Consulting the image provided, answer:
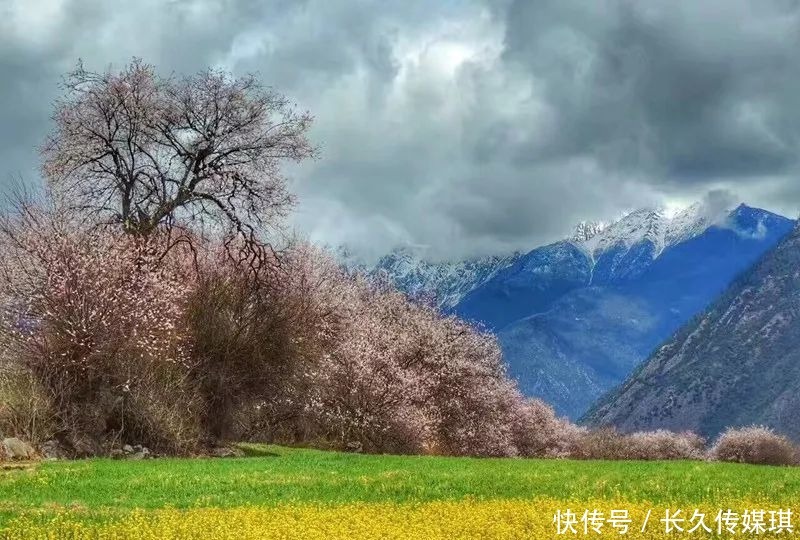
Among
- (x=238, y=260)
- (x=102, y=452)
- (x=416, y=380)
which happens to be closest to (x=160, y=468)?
(x=102, y=452)

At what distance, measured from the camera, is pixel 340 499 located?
17.5 metres

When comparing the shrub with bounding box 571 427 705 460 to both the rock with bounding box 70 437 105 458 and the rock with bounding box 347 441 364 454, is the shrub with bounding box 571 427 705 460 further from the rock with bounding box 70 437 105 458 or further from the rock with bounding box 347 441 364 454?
the rock with bounding box 70 437 105 458

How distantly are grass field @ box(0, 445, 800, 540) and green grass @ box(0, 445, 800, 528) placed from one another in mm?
29

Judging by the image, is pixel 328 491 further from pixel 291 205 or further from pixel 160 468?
pixel 291 205

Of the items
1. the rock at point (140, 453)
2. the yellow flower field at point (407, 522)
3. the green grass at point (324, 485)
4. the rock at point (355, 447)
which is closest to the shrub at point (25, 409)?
the rock at point (140, 453)

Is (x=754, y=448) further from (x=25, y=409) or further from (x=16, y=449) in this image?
(x=16, y=449)

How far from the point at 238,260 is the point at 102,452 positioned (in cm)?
1174

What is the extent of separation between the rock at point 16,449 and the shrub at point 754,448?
190 ft

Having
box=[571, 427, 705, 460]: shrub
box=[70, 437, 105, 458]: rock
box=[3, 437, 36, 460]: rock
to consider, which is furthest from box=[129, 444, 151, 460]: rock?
box=[571, 427, 705, 460]: shrub

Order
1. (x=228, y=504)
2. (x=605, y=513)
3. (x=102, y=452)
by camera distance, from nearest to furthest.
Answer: (x=605, y=513), (x=228, y=504), (x=102, y=452)

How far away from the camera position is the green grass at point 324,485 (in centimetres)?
1734

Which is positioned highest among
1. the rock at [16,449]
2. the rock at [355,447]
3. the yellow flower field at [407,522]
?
the rock at [355,447]

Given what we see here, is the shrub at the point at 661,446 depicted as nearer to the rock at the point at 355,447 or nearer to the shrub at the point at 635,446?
the shrub at the point at 635,446

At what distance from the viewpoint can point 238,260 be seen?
39.4m
